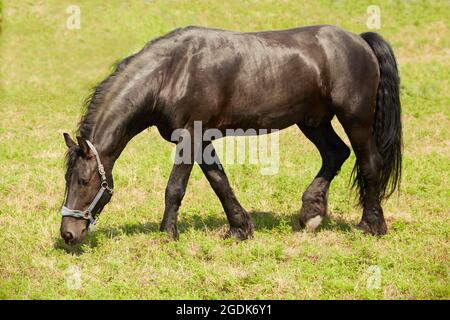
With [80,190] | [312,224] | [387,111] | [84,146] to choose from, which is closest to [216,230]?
[312,224]

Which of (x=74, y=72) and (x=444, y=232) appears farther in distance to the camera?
(x=74, y=72)

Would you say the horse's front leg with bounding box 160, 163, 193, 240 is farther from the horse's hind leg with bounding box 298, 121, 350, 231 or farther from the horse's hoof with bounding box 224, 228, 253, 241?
the horse's hind leg with bounding box 298, 121, 350, 231

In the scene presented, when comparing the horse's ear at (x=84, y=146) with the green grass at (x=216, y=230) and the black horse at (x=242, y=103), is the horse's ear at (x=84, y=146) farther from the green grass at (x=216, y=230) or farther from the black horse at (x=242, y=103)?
the green grass at (x=216, y=230)

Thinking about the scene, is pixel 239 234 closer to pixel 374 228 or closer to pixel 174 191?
pixel 174 191

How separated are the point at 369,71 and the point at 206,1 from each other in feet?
77.2

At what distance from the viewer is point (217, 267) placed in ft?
21.7

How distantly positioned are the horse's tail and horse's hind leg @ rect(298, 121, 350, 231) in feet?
1.46

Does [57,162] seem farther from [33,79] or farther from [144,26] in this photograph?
[144,26]

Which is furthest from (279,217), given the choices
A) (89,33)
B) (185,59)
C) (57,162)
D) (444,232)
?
(89,33)

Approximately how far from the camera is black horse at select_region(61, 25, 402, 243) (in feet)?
22.0

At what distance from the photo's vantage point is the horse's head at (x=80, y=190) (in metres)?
6.55

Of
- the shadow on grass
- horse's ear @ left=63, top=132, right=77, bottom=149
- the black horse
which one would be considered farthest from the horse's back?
the shadow on grass

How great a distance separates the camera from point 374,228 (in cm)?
795

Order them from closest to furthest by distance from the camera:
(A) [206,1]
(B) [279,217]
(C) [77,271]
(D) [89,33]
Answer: (C) [77,271], (B) [279,217], (D) [89,33], (A) [206,1]
